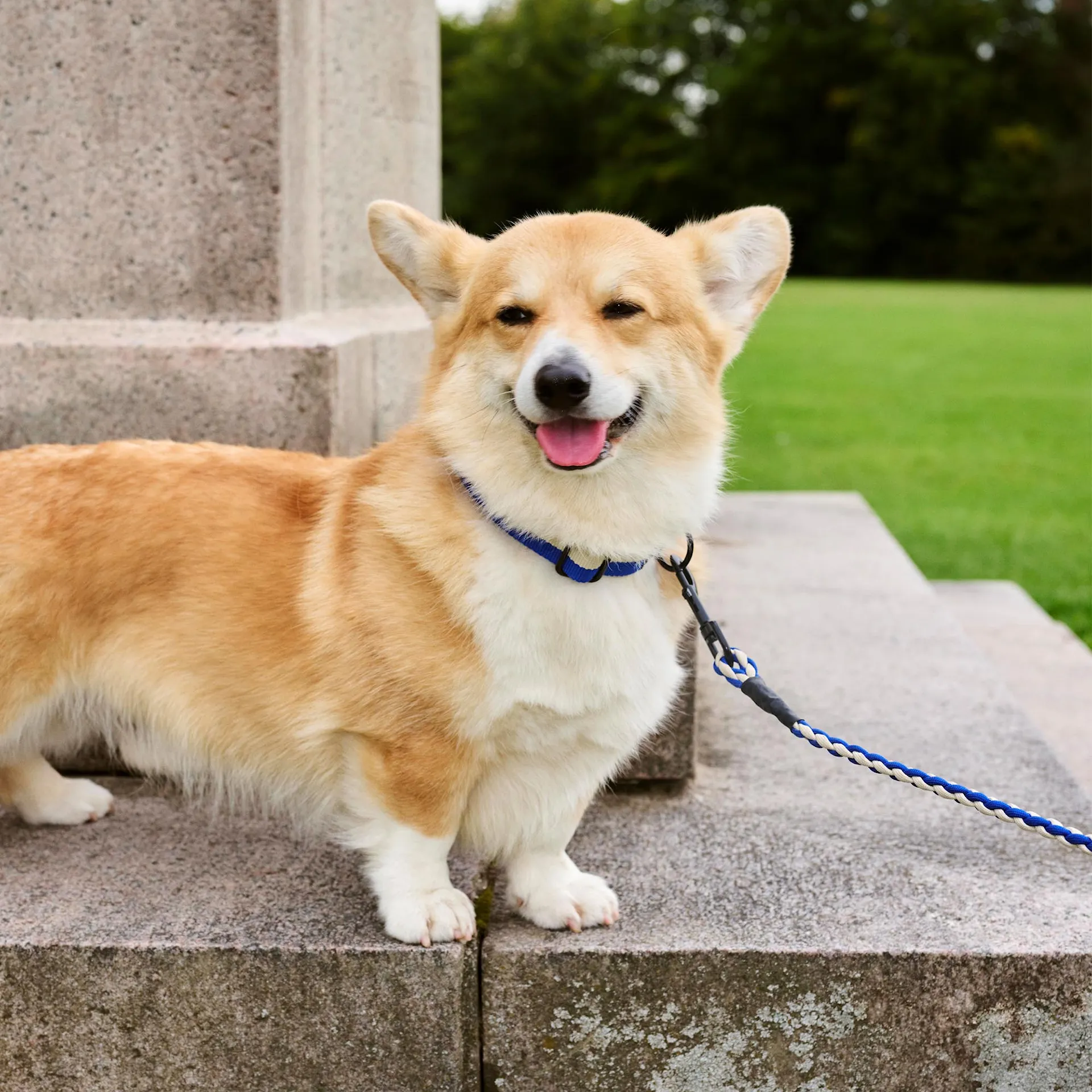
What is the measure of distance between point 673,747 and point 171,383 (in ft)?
4.72

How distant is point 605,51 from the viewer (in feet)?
154

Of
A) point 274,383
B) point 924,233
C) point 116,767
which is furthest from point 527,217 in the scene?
point 924,233

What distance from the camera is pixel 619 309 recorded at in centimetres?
224

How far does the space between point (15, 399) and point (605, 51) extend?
47591mm

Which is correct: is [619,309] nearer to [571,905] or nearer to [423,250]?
[423,250]

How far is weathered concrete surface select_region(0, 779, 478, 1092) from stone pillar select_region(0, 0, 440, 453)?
124 cm

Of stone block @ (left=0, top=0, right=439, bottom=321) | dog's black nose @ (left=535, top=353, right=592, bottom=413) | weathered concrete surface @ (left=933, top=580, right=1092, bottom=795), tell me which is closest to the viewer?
dog's black nose @ (left=535, top=353, right=592, bottom=413)

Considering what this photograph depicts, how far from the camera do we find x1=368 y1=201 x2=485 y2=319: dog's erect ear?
7.77ft

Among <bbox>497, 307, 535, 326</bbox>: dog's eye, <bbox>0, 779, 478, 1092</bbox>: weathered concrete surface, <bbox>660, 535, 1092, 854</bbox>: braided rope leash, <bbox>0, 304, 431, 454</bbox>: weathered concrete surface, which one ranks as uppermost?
<bbox>497, 307, 535, 326</bbox>: dog's eye

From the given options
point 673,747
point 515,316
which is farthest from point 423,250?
point 673,747

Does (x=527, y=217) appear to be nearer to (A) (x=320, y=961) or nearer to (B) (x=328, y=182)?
(B) (x=328, y=182)

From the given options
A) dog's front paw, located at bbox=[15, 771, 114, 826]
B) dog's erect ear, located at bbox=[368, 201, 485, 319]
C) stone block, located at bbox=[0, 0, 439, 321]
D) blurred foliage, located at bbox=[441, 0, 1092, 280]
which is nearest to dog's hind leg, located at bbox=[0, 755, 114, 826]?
dog's front paw, located at bbox=[15, 771, 114, 826]

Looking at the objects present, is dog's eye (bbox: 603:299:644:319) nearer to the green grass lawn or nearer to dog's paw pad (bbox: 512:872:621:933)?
the green grass lawn

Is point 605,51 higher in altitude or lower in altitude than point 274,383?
higher
